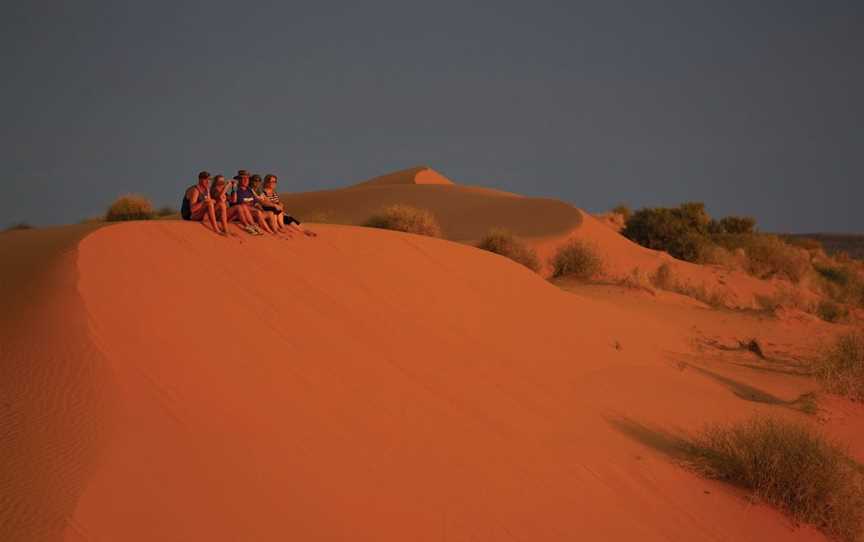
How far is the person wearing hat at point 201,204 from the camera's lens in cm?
841

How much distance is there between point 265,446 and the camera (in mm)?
4625

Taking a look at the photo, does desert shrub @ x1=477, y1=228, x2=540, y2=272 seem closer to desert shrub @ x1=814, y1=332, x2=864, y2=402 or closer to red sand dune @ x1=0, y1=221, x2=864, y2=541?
desert shrub @ x1=814, y1=332, x2=864, y2=402

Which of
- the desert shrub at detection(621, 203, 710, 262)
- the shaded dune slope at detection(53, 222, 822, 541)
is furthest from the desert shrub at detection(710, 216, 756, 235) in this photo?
the shaded dune slope at detection(53, 222, 822, 541)

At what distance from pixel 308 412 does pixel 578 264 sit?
16.3 metres

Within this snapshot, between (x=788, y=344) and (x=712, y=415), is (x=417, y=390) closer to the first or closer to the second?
(x=712, y=415)

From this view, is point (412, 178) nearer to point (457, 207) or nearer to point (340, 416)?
point (457, 207)

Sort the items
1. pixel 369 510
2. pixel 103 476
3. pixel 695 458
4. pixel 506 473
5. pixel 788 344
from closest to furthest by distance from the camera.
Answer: pixel 103 476 < pixel 369 510 < pixel 506 473 < pixel 695 458 < pixel 788 344

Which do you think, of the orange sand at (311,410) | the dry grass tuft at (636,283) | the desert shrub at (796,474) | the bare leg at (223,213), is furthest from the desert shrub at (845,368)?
the bare leg at (223,213)

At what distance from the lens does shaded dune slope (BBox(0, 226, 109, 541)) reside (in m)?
3.35

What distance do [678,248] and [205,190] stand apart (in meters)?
24.3

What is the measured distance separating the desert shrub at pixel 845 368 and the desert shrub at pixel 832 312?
317 inches

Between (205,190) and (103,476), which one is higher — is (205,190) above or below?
above

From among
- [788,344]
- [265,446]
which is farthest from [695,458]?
[788,344]

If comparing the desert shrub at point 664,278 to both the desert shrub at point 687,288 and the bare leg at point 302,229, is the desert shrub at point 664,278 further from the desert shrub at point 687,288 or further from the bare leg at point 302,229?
the bare leg at point 302,229
